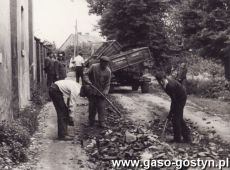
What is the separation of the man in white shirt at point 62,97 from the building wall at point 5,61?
1.14 metres

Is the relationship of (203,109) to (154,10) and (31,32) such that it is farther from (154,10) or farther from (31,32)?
(154,10)

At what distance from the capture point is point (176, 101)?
9.64 m

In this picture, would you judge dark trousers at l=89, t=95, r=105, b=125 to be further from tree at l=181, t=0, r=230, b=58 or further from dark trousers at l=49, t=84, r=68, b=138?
tree at l=181, t=0, r=230, b=58

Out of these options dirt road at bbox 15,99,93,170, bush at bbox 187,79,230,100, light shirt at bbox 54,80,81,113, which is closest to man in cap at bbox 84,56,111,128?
dirt road at bbox 15,99,93,170

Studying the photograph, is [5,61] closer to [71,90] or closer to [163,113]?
[71,90]

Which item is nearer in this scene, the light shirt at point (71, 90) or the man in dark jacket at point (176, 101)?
the light shirt at point (71, 90)

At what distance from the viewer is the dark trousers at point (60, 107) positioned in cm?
951

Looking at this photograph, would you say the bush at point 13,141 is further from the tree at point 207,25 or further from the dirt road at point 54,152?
the tree at point 207,25

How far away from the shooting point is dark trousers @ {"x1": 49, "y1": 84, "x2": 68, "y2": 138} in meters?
9.51

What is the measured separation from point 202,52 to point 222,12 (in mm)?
2374

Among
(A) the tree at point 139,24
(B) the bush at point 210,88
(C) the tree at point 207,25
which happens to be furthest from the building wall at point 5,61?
(A) the tree at point 139,24

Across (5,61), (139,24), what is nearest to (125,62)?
(139,24)

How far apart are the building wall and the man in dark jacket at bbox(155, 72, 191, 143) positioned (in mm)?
3475

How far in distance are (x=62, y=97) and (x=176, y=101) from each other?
8.30ft
